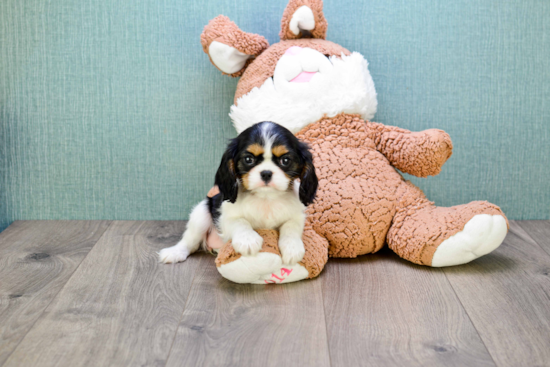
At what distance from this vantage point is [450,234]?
1.82m

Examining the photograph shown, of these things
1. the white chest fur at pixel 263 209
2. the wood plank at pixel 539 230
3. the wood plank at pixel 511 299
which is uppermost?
the white chest fur at pixel 263 209

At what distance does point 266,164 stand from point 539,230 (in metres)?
1.44

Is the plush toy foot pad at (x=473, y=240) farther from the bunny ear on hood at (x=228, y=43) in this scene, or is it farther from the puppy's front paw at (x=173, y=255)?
the bunny ear on hood at (x=228, y=43)

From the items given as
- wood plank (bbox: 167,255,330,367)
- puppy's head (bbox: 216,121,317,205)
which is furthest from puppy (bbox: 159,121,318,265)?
wood plank (bbox: 167,255,330,367)

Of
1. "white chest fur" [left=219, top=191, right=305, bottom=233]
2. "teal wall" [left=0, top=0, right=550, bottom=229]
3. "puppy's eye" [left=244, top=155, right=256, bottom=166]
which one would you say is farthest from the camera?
"teal wall" [left=0, top=0, right=550, bottom=229]

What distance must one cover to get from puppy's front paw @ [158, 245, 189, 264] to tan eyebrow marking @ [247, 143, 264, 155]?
1.97 feet

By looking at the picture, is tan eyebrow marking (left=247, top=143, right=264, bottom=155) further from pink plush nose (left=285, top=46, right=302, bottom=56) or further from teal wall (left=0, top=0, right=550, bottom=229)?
teal wall (left=0, top=0, right=550, bottom=229)

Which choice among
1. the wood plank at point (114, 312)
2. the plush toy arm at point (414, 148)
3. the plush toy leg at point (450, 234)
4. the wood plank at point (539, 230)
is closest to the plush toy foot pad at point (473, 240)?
the plush toy leg at point (450, 234)

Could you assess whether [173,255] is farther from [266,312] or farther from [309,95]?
[309,95]

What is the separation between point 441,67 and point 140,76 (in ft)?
4.47

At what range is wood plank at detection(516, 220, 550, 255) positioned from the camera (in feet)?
7.08

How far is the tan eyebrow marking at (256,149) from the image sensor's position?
5.22 feet

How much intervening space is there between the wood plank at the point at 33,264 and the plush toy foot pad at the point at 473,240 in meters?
1.34

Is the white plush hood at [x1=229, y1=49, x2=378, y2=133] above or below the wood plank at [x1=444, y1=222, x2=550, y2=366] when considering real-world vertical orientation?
above
